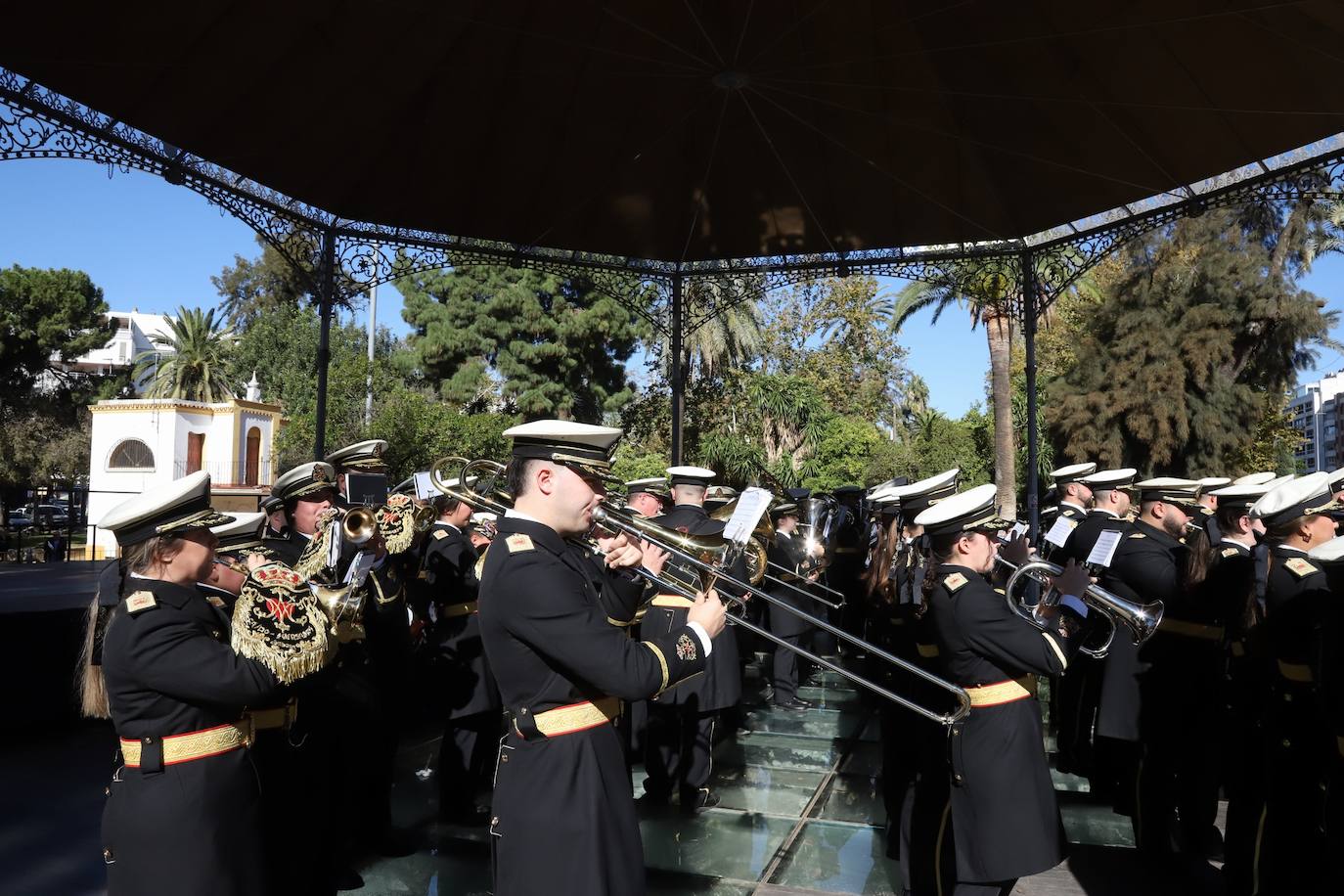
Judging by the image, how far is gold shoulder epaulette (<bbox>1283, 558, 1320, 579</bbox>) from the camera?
426cm

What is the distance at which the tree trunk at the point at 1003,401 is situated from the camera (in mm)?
21844

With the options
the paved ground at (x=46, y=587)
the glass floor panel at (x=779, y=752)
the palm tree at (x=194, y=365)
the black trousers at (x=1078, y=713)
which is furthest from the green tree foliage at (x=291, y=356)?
the black trousers at (x=1078, y=713)

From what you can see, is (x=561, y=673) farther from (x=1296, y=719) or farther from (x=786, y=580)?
(x=786, y=580)

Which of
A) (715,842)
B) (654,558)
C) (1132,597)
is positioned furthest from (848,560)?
(654,558)

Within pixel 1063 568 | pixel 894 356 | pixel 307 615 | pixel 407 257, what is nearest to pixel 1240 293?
pixel 894 356

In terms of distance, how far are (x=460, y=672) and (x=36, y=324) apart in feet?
159

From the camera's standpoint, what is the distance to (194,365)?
52.1 meters

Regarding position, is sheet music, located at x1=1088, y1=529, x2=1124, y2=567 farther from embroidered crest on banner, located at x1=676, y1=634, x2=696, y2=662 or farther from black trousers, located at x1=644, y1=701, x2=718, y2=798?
black trousers, located at x1=644, y1=701, x2=718, y2=798

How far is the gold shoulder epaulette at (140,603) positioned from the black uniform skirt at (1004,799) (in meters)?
3.04

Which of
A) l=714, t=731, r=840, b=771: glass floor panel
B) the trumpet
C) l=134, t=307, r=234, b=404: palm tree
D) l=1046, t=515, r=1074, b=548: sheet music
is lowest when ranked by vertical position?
l=714, t=731, r=840, b=771: glass floor panel

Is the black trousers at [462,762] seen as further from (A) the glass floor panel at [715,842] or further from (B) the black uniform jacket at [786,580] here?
(B) the black uniform jacket at [786,580]

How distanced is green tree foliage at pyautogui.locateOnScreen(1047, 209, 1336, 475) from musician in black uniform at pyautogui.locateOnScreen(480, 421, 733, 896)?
31962 millimetres

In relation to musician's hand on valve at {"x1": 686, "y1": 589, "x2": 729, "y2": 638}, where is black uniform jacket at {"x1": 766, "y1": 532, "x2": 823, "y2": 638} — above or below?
below

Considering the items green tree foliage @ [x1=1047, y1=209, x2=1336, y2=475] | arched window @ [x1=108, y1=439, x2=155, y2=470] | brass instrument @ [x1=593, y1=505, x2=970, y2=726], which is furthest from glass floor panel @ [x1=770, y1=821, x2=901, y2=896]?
arched window @ [x1=108, y1=439, x2=155, y2=470]
